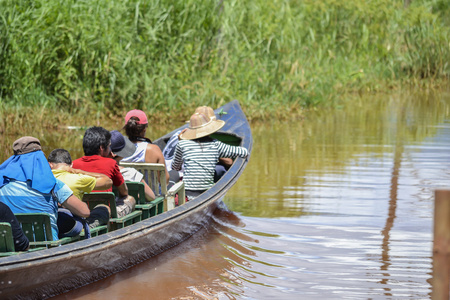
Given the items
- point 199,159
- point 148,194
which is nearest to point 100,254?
point 148,194

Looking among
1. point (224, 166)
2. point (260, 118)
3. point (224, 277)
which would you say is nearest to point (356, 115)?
point (260, 118)

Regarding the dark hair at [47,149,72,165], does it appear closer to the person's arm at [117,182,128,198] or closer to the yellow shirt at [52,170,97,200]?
the yellow shirt at [52,170,97,200]

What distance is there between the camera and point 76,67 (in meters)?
12.1

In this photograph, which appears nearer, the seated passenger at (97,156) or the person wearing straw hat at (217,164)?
the seated passenger at (97,156)

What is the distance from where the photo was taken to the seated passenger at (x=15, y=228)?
4.46m

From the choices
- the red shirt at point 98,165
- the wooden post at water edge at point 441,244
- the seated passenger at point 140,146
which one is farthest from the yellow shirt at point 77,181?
the wooden post at water edge at point 441,244

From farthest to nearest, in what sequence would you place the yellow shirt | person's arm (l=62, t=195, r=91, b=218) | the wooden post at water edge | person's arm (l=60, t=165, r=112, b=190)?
person's arm (l=60, t=165, r=112, b=190) < the yellow shirt < person's arm (l=62, t=195, r=91, b=218) < the wooden post at water edge

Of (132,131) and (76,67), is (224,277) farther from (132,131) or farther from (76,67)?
(76,67)

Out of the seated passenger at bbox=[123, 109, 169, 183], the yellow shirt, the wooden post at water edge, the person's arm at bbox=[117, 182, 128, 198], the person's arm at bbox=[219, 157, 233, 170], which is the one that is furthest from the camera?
the person's arm at bbox=[219, 157, 233, 170]

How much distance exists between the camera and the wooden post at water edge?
3404 mm

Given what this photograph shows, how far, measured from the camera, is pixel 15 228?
15.0ft

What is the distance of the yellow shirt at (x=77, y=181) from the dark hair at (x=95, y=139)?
400 mm

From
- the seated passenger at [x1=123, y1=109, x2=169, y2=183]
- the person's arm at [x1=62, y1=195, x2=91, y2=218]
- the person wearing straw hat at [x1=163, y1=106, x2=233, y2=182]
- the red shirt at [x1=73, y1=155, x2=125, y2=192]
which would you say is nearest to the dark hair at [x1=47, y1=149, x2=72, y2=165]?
the red shirt at [x1=73, y1=155, x2=125, y2=192]

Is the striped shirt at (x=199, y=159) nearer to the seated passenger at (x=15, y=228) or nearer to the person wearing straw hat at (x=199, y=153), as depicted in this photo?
the person wearing straw hat at (x=199, y=153)
